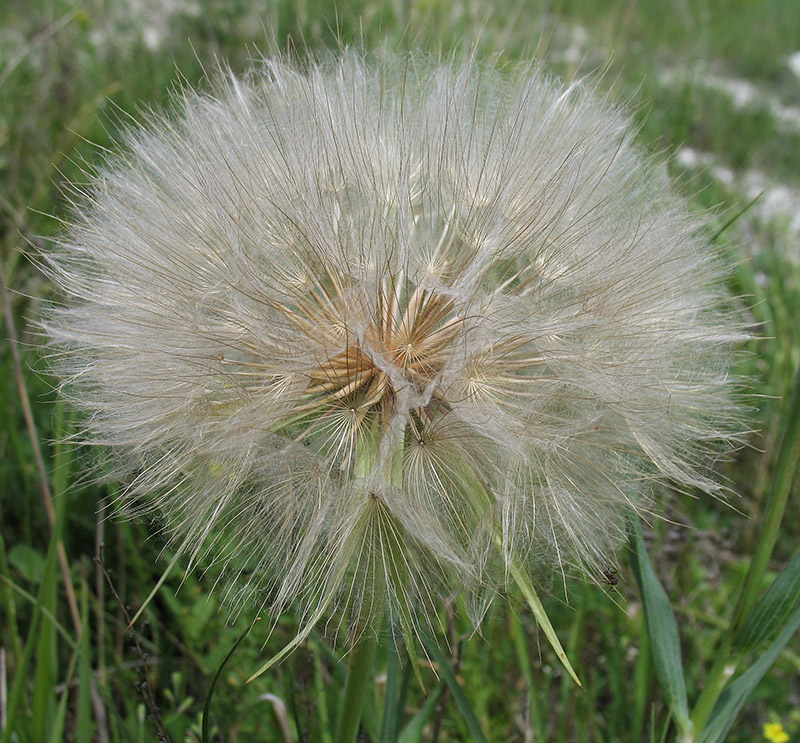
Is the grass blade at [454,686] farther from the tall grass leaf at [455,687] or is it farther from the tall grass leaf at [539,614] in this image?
the tall grass leaf at [539,614]

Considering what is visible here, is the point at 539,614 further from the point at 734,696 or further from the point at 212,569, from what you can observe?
the point at 212,569

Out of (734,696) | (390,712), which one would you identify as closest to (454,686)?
(390,712)

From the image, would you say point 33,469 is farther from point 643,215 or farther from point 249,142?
point 643,215

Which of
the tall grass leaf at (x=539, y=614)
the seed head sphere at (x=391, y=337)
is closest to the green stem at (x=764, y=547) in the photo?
the seed head sphere at (x=391, y=337)

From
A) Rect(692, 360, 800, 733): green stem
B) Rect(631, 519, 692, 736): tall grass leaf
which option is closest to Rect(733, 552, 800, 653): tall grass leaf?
Rect(692, 360, 800, 733): green stem

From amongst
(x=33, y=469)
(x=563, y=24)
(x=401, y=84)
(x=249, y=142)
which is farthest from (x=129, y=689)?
(x=563, y=24)
